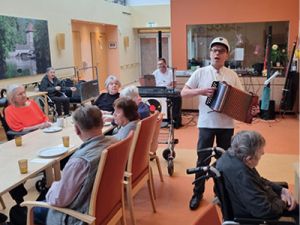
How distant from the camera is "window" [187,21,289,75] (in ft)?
24.5

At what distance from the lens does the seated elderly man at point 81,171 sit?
1.80 meters

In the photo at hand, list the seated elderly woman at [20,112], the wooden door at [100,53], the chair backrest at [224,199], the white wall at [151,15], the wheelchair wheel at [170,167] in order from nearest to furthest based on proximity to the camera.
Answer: the chair backrest at [224,199] < the seated elderly woman at [20,112] < the wheelchair wheel at [170,167] < the wooden door at [100,53] < the white wall at [151,15]

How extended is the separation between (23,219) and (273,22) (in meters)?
6.66

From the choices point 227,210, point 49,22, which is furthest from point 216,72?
point 49,22

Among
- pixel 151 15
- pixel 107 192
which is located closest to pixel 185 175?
pixel 107 192

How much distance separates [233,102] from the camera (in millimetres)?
2861

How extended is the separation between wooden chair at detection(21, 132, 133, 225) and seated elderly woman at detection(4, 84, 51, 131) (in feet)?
5.33

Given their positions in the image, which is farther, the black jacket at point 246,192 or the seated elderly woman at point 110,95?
the seated elderly woman at point 110,95

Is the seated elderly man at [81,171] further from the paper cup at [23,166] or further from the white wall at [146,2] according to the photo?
the white wall at [146,2]

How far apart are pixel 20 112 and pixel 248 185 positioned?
8.72 ft

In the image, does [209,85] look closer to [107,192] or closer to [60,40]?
[107,192]

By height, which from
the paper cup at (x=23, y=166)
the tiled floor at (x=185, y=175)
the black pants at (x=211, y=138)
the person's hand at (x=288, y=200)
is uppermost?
the paper cup at (x=23, y=166)

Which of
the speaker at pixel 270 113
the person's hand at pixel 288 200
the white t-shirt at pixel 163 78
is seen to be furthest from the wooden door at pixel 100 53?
the person's hand at pixel 288 200

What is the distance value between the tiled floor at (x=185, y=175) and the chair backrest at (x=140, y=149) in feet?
1.52
